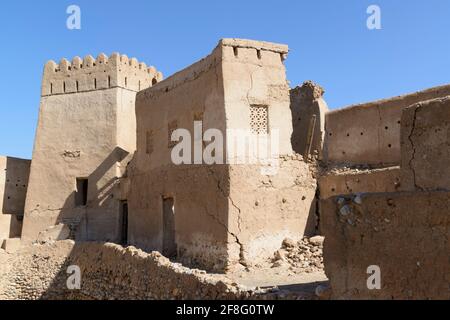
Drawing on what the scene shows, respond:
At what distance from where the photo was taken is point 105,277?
11.6 m

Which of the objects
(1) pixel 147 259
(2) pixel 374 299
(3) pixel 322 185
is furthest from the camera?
(3) pixel 322 185

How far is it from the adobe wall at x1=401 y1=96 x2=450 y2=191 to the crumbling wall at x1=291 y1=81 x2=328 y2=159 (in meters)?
6.42

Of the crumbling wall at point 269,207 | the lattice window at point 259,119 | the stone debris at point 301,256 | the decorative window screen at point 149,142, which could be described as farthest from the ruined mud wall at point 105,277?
the lattice window at point 259,119

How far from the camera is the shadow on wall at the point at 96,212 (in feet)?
55.5

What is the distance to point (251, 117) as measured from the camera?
1023 centimetres

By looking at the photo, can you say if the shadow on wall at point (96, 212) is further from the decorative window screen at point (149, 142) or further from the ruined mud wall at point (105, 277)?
the decorative window screen at point (149, 142)

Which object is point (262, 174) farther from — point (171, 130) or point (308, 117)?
point (308, 117)

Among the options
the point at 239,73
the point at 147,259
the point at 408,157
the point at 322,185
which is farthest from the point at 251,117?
the point at 408,157

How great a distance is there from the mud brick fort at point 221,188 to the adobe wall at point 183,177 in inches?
1.8

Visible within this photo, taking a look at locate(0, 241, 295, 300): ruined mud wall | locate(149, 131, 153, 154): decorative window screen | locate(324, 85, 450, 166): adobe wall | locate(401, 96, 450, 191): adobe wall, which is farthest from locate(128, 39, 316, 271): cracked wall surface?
locate(401, 96, 450, 191): adobe wall

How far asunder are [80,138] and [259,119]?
401 inches

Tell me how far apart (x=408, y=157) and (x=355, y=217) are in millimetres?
1621

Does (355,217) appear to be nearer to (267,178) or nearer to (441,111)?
(441,111)

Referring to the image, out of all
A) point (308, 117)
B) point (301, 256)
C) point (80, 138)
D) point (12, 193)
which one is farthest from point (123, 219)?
point (301, 256)
